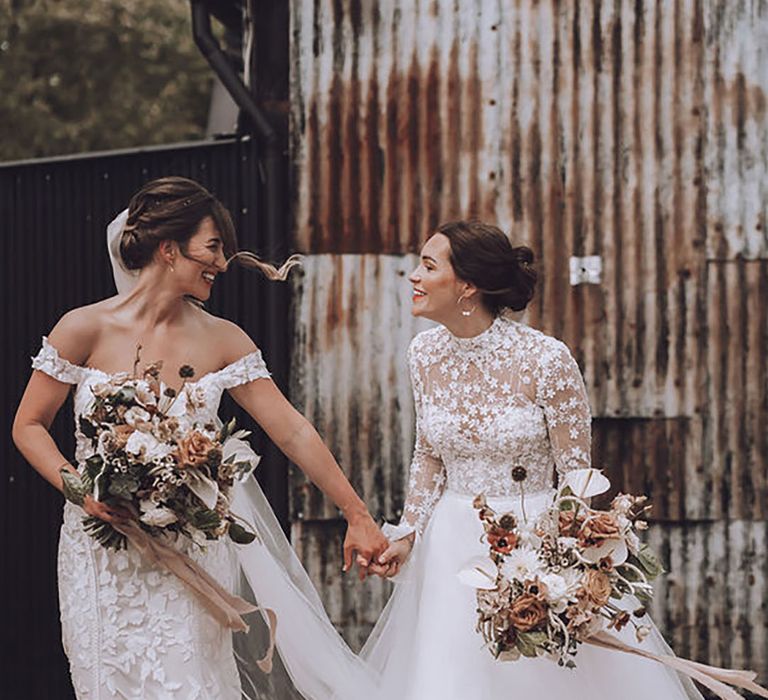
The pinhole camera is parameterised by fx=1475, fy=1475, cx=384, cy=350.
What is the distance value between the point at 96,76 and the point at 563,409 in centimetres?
2014

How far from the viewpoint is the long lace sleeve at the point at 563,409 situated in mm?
5477

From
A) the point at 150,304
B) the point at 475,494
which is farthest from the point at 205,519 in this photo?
the point at 475,494

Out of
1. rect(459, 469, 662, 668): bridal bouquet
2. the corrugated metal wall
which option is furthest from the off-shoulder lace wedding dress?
the corrugated metal wall

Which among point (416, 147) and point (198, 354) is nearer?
point (198, 354)

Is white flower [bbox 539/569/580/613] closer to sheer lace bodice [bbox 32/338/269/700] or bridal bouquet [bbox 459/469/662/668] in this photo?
bridal bouquet [bbox 459/469/662/668]

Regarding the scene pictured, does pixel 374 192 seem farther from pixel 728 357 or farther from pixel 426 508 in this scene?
pixel 426 508

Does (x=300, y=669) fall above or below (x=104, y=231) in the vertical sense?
below

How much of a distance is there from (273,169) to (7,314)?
1998 millimetres

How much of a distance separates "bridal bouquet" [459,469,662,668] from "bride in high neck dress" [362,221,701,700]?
1.67 feet

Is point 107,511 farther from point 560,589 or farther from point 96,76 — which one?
point 96,76

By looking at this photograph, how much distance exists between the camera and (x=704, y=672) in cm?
485

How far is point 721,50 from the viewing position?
7996mm

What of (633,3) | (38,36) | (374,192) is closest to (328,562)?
(374,192)

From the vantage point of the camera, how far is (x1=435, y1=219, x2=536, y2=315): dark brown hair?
5609mm
